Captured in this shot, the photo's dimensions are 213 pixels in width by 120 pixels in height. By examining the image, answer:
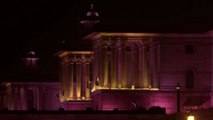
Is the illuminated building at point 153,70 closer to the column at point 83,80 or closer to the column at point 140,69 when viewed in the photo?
the column at point 140,69

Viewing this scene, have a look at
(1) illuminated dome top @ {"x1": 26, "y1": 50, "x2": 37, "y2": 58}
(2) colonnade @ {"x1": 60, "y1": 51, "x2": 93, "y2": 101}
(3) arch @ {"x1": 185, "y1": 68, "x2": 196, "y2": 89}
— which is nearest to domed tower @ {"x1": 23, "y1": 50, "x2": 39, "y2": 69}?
(1) illuminated dome top @ {"x1": 26, "y1": 50, "x2": 37, "y2": 58}

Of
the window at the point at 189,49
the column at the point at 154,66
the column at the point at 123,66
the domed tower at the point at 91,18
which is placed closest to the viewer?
the column at the point at 154,66

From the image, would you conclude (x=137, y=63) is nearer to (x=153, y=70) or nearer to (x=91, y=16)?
(x=153, y=70)

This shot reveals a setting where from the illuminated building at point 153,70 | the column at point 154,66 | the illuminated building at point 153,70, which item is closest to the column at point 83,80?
the illuminated building at point 153,70

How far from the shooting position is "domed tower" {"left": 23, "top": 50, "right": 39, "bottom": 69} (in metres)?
166

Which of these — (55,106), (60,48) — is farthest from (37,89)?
(60,48)

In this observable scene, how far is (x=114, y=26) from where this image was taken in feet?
389

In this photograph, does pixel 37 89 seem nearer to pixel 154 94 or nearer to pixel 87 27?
pixel 87 27

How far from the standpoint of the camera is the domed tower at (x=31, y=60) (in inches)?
6527

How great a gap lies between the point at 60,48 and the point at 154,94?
1054 inches

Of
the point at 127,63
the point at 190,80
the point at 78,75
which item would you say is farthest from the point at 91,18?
the point at 190,80

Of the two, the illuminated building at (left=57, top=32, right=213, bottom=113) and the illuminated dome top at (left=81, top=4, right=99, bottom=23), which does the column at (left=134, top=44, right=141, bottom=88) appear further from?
the illuminated dome top at (left=81, top=4, right=99, bottom=23)

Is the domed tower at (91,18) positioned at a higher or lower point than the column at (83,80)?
higher

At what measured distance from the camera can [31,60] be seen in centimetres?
16688
